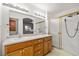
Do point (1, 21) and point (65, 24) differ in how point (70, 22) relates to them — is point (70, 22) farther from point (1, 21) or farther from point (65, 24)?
point (1, 21)

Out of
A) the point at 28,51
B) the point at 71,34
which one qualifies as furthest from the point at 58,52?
the point at 28,51

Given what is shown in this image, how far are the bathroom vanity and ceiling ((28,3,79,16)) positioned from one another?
0.44 m

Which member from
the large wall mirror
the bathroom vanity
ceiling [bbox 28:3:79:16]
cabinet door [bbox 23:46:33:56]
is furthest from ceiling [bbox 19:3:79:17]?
cabinet door [bbox 23:46:33:56]

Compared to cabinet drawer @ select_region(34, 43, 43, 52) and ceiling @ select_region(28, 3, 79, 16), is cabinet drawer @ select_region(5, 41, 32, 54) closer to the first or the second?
cabinet drawer @ select_region(34, 43, 43, 52)

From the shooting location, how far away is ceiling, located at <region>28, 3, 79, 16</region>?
142cm

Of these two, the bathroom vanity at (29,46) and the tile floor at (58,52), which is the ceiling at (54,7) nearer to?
the bathroom vanity at (29,46)

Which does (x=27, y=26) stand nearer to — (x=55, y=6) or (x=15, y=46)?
(x=15, y=46)

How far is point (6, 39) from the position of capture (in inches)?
62.4

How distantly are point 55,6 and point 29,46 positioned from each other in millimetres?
831

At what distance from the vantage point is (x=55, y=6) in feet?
4.82

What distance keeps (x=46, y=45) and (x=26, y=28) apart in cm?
48

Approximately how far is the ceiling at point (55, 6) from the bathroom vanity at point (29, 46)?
0.44m

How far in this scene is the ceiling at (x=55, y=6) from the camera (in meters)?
1.42

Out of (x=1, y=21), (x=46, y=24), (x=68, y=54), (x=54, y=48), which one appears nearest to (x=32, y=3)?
(x=46, y=24)
